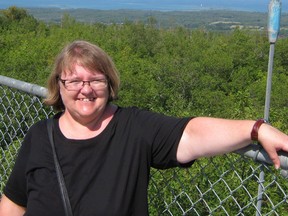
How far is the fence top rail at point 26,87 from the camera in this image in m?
2.34

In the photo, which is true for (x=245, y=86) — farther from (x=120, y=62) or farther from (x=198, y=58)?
(x=120, y=62)

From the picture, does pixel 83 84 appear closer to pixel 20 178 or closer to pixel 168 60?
pixel 20 178

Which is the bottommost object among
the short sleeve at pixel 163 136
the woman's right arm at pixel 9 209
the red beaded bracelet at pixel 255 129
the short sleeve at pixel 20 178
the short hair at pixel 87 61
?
the woman's right arm at pixel 9 209

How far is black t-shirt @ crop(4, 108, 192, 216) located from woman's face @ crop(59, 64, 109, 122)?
88 millimetres

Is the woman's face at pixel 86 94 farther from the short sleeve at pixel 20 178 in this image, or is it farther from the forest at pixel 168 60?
the forest at pixel 168 60

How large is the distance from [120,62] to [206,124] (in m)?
33.8

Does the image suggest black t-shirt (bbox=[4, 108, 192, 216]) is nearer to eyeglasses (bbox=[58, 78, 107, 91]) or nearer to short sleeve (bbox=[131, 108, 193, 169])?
short sleeve (bbox=[131, 108, 193, 169])

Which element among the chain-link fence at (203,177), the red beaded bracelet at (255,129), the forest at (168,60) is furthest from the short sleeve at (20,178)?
the forest at (168,60)

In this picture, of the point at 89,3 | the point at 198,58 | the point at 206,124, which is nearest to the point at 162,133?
the point at 206,124

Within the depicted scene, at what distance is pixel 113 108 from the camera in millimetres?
1984

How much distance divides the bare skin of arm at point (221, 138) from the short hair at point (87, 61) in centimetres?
43

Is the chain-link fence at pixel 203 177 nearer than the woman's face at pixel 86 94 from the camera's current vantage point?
Yes

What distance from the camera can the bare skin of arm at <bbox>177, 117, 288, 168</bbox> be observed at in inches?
56.0

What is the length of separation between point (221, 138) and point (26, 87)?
128cm
